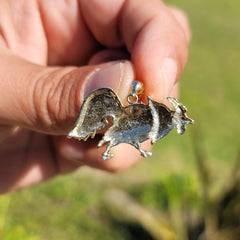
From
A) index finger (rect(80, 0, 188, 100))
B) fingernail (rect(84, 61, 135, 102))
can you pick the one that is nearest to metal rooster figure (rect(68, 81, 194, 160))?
fingernail (rect(84, 61, 135, 102))

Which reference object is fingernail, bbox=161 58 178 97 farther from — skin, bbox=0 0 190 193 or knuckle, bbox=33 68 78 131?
knuckle, bbox=33 68 78 131

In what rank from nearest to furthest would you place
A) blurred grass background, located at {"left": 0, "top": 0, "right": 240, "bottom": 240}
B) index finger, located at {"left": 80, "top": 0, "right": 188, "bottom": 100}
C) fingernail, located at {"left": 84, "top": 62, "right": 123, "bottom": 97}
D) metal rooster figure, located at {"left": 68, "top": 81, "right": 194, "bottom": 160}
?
1. metal rooster figure, located at {"left": 68, "top": 81, "right": 194, "bottom": 160}
2. fingernail, located at {"left": 84, "top": 62, "right": 123, "bottom": 97}
3. index finger, located at {"left": 80, "top": 0, "right": 188, "bottom": 100}
4. blurred grass background, located at {"left": 0, "top": 0, "right": 240, "bottom": 240}

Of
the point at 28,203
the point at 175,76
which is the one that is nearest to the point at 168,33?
the point at 175,76

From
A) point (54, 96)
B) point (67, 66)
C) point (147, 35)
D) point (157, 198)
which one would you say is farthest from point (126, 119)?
point (157, 198)

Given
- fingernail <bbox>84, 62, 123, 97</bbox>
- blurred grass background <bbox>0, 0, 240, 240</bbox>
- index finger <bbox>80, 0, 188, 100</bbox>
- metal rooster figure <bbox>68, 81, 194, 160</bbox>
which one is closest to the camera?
metal rooster figure <bbox>68, 81, 194, 160</bbox>

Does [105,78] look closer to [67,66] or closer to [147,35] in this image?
[147,35]

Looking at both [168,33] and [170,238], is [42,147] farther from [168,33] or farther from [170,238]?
[170,238]

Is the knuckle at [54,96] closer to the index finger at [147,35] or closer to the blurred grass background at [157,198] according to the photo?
the index finger at [147,35]

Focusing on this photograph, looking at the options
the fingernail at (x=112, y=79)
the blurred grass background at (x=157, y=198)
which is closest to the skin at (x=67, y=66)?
the fingernail at (x=112, y=79)
